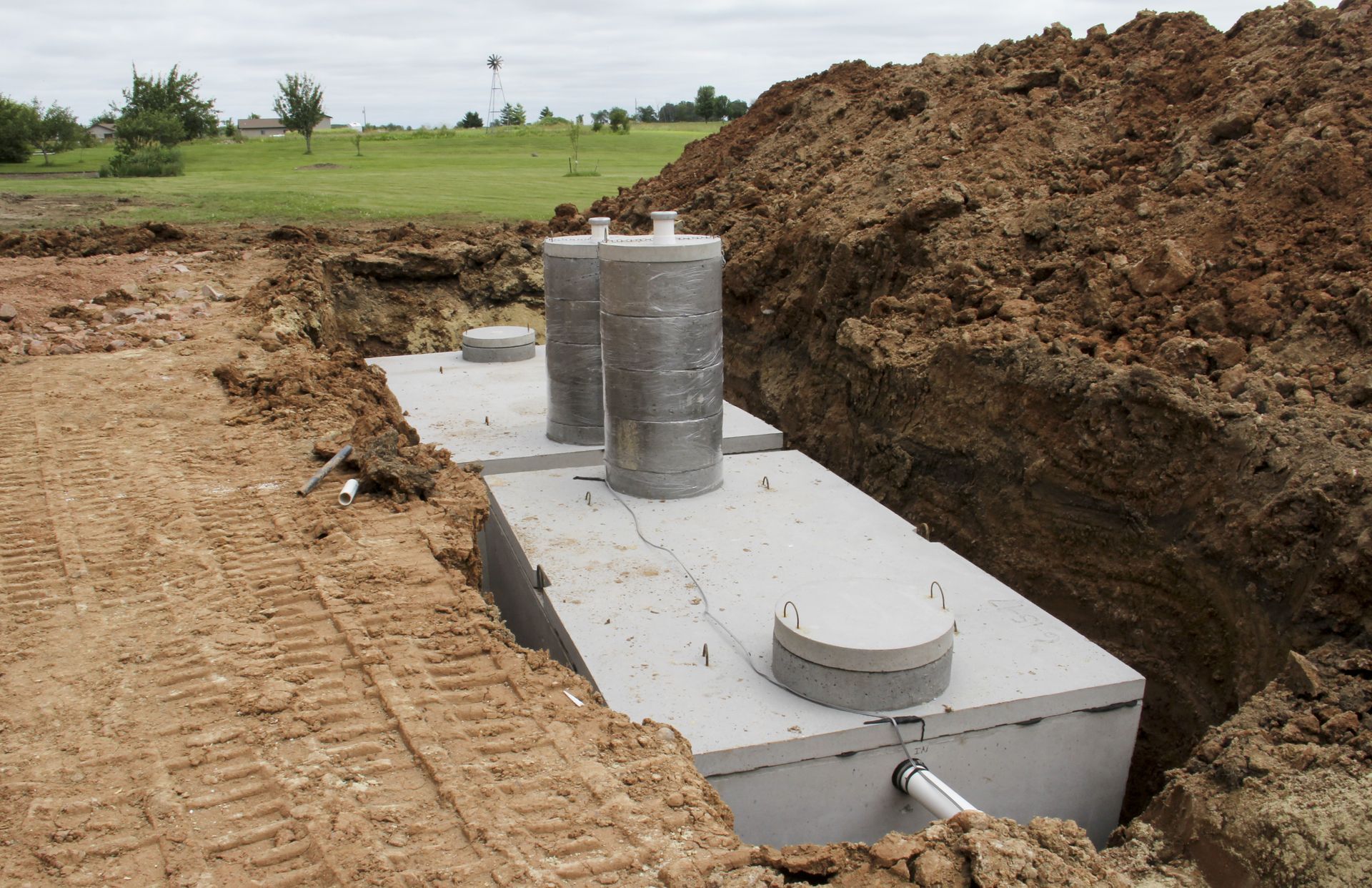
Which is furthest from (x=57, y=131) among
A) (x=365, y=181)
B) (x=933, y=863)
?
(x=933, y=863)

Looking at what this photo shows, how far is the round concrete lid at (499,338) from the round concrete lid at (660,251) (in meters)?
4.98

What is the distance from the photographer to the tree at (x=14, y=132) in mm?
39156

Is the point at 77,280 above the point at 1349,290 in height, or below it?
below

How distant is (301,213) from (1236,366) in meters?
19.8

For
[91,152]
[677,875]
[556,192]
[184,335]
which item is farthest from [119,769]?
[91,152]

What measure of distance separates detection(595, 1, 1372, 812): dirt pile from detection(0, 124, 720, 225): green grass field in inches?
459

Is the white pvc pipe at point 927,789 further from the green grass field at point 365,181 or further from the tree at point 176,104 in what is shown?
the tree at point 176,104

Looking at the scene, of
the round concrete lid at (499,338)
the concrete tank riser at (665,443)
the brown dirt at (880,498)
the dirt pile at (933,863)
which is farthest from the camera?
the round concrete lid at (499,338)

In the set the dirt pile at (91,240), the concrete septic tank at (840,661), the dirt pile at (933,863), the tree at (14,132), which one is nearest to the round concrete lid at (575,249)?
the concrete septic tank at (840,661)

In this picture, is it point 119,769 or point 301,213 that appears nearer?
point 119,769

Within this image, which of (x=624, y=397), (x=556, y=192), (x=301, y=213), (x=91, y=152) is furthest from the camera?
(x=91, y=152)

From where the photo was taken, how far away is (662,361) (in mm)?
7973

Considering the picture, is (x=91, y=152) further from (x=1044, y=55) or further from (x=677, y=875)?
(x=677, y=875)

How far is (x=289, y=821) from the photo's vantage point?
12.2ft
